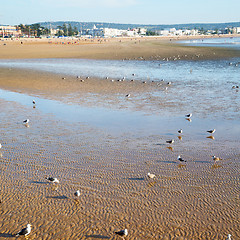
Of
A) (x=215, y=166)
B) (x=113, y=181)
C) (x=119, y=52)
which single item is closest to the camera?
(x=113, y=181)

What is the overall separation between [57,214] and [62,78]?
83.7 ft

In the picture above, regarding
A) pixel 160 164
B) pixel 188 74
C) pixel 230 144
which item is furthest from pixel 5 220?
pixel 188 74

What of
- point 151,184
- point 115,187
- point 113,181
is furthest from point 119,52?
point 115,187

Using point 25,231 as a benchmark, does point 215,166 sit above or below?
above

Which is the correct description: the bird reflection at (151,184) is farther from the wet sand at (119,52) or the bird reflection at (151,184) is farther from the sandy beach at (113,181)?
the wet sand at (119,52)

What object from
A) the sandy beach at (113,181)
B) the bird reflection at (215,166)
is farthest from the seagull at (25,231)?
the bird reflection at (215,166)

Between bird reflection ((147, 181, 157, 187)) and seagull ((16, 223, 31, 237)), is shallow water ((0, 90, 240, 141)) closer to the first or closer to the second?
bird reflection ((147, 181, 157, 187))

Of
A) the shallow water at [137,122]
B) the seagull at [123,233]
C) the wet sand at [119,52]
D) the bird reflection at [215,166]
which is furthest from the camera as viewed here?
the wet sand at [119,52]

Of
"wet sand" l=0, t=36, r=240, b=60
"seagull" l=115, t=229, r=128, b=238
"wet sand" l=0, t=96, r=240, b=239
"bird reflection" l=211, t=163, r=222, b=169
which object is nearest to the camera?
"seagull" l=115, t=229, r=128, b=238

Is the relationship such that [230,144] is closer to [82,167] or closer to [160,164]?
[160,164]

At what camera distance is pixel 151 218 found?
28.2 feet

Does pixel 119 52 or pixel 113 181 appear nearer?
pixel 113 181

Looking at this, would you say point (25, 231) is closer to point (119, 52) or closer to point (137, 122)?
point (137, 122)

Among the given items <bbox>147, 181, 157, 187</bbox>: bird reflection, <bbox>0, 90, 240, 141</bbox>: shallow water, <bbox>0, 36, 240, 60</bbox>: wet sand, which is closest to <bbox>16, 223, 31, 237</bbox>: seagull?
<bbox>147, 181, 157, 187</bbox>: bird reflection
